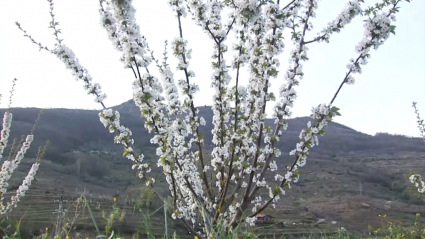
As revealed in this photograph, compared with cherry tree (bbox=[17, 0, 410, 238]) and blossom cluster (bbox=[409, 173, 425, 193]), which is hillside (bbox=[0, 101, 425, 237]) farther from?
cherry tree (bbox=[17, 0, 410, 238])

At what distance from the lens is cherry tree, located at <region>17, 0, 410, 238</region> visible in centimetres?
505

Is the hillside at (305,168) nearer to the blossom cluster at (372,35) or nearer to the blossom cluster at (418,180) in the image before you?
the blossom cluster at (418,180)

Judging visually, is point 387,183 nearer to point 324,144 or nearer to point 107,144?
point 324,144

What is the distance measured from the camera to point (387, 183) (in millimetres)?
61406

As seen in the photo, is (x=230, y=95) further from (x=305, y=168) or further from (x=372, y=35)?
(x=305, y=168)

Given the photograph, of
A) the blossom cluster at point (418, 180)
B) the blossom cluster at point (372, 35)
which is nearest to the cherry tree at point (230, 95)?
the blossom cluster at point (372, 35)

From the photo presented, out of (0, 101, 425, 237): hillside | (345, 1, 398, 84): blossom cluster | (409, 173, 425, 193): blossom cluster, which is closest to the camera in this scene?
(345, 1, 398, 84): blossom cluster

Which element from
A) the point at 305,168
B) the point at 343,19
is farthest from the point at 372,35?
the point at 305,168

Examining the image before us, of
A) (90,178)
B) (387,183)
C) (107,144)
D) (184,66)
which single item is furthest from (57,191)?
(387,183)

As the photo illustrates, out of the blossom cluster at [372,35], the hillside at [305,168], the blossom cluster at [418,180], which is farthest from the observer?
the hillside at [305,168]

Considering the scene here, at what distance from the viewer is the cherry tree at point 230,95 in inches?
199

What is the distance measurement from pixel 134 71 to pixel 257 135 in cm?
176

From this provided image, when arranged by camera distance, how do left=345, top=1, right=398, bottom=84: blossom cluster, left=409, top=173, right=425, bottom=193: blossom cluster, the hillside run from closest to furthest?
left=345, top=1, right=398, bottom=84: blossom cluster
left=409, top=173, right=425, bottom=193: blossom cluster
the hillside

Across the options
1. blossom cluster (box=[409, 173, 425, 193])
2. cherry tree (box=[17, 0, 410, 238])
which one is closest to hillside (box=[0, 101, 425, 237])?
blossom cluster (box=[409, 173, 425, 193])
